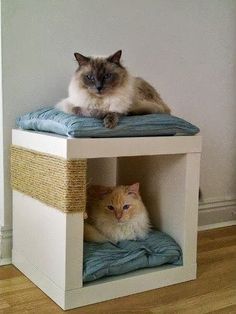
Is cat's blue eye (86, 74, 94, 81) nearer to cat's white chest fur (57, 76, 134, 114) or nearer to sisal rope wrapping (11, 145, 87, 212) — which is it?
cat's white chest fur (57, 76, 134, 114)

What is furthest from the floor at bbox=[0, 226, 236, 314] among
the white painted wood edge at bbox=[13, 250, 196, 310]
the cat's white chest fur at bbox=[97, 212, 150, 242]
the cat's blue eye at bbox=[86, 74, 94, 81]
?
the cat's blue eye at bbox=[86, 74, 94, 81]

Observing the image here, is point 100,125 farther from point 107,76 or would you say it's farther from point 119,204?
point 119,204

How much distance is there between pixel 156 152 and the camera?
1.34 metres

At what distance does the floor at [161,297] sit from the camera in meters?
1.22

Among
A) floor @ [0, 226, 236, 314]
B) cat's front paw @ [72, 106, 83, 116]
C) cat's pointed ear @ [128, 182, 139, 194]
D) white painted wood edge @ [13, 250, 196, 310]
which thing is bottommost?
floor @ [0, 226, 236, 314]

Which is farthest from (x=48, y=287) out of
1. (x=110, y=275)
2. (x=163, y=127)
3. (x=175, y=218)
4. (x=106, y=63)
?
(x=106, y=63)

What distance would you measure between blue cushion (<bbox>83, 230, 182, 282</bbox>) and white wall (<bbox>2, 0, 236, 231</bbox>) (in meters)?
0.50

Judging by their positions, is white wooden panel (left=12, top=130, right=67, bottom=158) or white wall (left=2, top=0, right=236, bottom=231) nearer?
white wooden panel (left=12, top=130, right=67, bottom=158)

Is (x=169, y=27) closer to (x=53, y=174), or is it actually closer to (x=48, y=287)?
(x=53, y=174)

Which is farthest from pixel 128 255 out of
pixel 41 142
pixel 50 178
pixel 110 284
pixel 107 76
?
pixel 107 76

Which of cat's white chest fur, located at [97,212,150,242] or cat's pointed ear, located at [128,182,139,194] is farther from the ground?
cat's pointed ear, located at [128,182,139,194]

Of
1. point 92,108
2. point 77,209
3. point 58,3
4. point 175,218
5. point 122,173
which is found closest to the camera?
point 77,209

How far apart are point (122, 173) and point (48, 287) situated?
2.21ft

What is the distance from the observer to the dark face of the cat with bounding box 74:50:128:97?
4.39 ft
